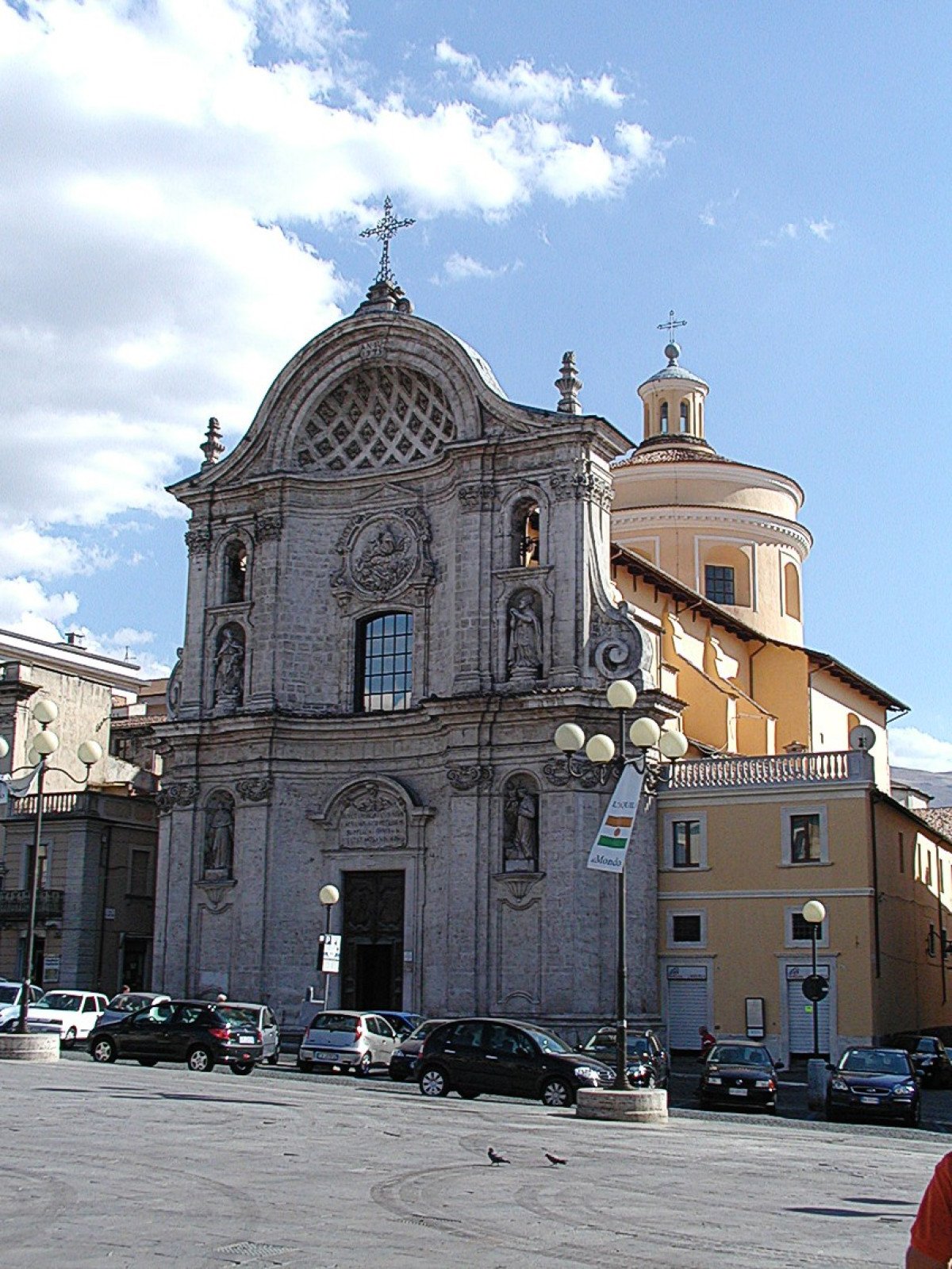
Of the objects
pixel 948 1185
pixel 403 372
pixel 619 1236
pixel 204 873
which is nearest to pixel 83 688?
pixel 204 873

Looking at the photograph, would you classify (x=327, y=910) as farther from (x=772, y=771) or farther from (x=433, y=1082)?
(x=433, y=1082)

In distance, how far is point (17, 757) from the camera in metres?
51.6

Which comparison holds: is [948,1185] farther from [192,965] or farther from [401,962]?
[192,965]

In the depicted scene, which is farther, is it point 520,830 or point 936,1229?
point 520,830

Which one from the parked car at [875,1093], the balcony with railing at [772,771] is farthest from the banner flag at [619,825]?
the balcony with railing at [772,771]

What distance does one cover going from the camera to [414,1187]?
13523mm

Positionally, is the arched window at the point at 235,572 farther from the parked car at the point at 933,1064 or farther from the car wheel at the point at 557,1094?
the car wheel at the point at 557,1094

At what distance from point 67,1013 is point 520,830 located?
39.3ft

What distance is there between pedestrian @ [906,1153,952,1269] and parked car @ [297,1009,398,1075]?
27392 millimetres

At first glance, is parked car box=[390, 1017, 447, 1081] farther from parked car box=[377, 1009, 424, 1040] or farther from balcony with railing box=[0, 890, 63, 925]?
balcony with railing box=[0, 890, 63, 925]

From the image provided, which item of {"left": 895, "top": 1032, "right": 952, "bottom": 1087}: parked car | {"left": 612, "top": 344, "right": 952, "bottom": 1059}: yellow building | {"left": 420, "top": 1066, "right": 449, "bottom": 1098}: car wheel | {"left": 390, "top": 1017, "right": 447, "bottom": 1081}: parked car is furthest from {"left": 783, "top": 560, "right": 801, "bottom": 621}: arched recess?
{"left": 420, "top": 1066, "right": 449, "bottom": 1098}: car wheel

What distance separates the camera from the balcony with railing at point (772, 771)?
3772 cm

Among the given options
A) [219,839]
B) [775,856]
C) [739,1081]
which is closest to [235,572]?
[219,839]

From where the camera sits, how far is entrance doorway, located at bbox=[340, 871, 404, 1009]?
4144cm
